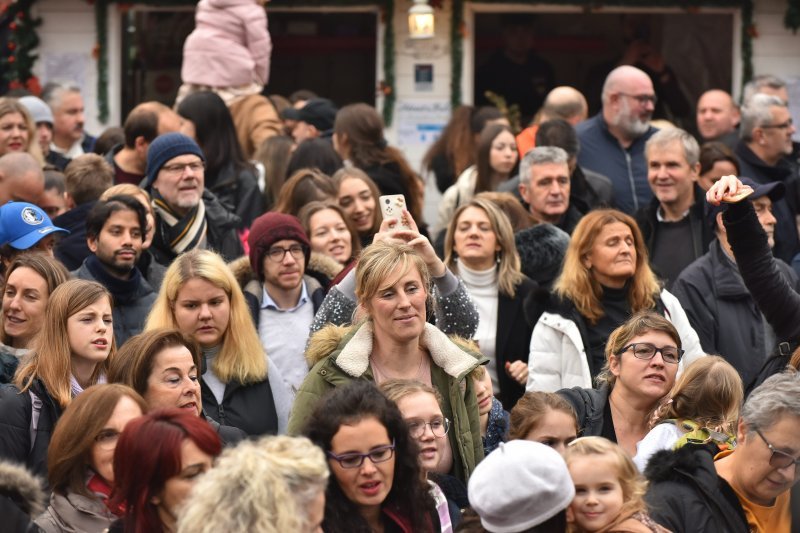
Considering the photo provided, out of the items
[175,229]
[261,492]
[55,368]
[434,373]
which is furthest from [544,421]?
[175,229]

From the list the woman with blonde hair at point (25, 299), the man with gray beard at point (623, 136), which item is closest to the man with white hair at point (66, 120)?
the man with gray beard at point (623, 136)

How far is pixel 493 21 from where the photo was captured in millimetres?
18141

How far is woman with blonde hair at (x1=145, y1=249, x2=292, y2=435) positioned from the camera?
7758 mm

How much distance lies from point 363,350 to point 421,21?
9146 millimetres

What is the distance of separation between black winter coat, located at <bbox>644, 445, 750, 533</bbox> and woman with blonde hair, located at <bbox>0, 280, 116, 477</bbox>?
98.8 inches

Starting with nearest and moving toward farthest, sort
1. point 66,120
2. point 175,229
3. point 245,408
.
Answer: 1. point 245,408
2. point 175,229
3. point 66,120

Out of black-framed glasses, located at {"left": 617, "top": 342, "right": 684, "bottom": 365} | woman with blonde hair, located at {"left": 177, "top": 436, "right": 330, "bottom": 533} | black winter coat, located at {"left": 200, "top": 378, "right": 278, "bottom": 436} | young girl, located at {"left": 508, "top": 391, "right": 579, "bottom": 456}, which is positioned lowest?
black winter coat, located at {"left": 200, "top": 378, "right": 278, "bottom": 436}

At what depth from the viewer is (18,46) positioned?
16266mm

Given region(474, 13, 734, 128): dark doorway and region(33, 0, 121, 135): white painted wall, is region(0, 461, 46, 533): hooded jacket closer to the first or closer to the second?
region(33, 0, 121, 135): white painted wall

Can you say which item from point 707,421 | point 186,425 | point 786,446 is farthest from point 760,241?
point 186,425

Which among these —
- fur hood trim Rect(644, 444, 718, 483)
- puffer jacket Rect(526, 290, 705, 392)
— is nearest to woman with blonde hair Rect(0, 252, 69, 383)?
puffer jacket Rect(526, 290, 705, 392)

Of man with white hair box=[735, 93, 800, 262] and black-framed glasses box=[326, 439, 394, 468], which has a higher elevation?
man with white hair box=[735, 93, 800, 262]

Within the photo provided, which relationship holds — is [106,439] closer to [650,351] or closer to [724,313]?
[650,351]

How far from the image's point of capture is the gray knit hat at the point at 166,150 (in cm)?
970
